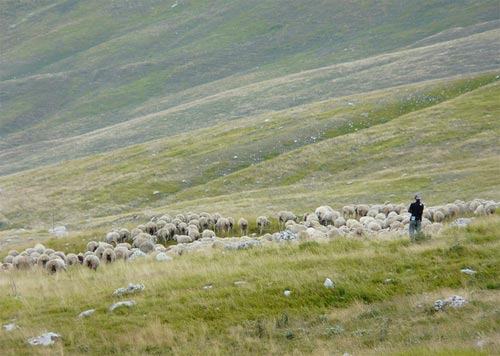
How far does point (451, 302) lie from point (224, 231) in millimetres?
19513

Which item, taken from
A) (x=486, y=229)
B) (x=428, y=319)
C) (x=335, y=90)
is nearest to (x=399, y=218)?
(x=486, y=229)

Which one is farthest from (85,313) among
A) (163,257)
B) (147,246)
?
(147,246)

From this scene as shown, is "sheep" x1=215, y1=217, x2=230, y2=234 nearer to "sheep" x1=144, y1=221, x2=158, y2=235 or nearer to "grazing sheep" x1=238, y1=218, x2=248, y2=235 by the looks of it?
"grazing sheep" x1=238, y1=218, x2=248, y2=235

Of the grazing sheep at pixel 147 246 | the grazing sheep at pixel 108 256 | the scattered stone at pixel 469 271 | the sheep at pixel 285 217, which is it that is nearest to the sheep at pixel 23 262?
the grazing sheep at pixel 108 256

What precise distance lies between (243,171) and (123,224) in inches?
811

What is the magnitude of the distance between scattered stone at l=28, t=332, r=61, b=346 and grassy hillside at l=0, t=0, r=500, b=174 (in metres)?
79.7

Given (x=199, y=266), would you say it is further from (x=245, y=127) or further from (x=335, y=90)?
(x=335, y=90)

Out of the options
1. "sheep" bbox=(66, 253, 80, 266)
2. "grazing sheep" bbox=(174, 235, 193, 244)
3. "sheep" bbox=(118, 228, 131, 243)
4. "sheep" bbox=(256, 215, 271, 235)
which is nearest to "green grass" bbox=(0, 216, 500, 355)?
"sheep" bbox=(66, 253, 80, 266)

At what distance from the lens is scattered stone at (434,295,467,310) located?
45.7 ft

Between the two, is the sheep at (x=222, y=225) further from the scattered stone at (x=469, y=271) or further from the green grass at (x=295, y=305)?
the scattered stone at (x=469, y=271)

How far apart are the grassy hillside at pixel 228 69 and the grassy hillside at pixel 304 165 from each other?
70.8 feet

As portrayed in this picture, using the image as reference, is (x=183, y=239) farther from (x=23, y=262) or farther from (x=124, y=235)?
(x=23, y=262)

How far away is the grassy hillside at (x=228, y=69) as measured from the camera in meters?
102

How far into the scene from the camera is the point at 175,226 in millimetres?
32188
